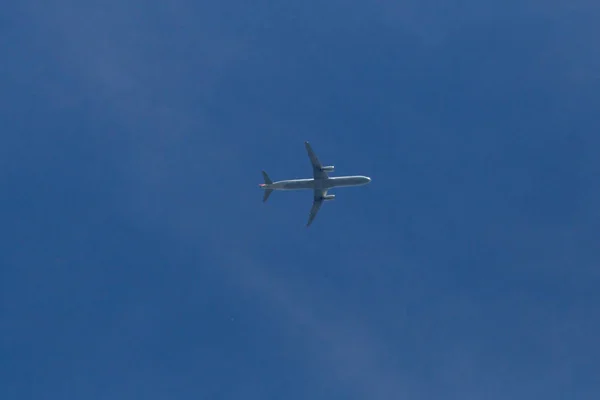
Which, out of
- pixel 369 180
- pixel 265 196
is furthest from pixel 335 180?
pixel 265 196

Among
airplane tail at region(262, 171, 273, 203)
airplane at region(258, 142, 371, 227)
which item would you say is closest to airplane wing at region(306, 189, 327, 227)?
airplane at region(258, 142, 371, 227)

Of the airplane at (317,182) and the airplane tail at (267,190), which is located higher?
the airplane at (317,182)

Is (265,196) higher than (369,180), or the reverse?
(369,180)

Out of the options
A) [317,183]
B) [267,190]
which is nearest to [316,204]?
[317,183]

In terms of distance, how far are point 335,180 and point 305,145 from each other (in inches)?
515

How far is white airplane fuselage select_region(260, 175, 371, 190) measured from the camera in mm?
167125

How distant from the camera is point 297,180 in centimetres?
16812

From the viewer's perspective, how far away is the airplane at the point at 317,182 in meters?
167

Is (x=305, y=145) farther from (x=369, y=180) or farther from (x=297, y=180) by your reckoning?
(x=369, y=180)

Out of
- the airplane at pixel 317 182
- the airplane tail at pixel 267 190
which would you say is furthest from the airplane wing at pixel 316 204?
the airplane tail at pixel 267 190

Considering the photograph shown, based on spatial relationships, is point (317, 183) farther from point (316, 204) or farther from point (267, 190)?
point (267, 190)

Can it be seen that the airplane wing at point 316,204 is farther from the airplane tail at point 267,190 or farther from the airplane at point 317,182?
the airplane tail at point 267,190

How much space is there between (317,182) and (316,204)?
820 centimetres

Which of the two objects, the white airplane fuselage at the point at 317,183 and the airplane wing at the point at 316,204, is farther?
the airplane wing at the point at 316,204
